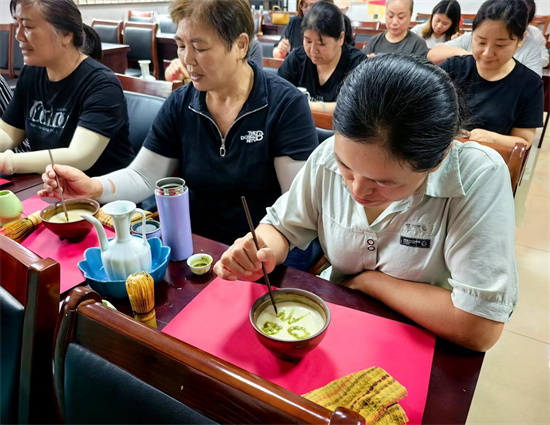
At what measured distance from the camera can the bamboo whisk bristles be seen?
116 cm

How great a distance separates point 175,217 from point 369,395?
646mm

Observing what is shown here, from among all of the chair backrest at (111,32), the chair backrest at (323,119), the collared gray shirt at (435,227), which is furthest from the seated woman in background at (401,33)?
the chair backrest at (111,32)

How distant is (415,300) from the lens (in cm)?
91

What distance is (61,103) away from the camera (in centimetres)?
181

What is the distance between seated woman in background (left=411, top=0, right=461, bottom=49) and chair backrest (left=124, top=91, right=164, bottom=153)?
10.4ft

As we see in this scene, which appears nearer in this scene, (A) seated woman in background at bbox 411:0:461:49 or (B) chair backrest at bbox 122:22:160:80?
(A) seated woman in background at bbox 411:0:461:49

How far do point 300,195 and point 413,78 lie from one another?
0.48 m

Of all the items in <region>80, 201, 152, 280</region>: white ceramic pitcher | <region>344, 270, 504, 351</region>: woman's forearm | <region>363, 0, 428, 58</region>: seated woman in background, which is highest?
<region>363, 0, 428, 58</region>: seated woman in background

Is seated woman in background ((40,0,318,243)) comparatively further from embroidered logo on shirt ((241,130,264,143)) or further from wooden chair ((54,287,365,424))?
wooden chair ((54,287,365,424))

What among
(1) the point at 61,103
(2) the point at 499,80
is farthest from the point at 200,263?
(2) the point at 499,80

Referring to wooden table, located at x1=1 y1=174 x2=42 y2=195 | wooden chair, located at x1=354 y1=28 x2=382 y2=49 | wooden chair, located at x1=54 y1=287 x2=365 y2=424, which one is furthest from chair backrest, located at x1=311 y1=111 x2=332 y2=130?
wooden chair, located at x1=354 y1=28 x2=382 y2=49

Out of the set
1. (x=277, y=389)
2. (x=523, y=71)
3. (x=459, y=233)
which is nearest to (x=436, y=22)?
(x=523, y=71)

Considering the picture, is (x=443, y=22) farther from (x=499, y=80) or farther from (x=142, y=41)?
(x=142, y=41)

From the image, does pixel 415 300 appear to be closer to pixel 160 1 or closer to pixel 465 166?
pixel 465 166
